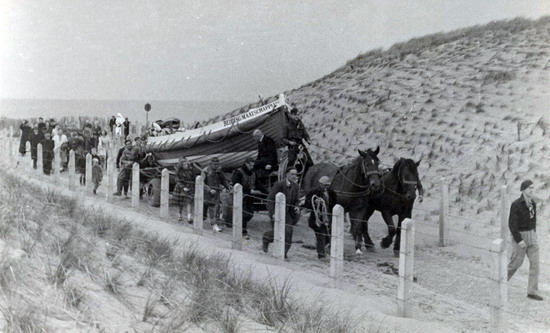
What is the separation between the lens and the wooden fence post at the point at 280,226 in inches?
413

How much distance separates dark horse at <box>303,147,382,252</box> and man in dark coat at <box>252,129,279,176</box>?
7.20 ft

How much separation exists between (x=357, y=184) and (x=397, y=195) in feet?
2.77

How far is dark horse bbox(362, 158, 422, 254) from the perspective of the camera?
11656 millimetres

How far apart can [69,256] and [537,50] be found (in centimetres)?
2663

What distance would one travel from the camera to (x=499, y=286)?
6.73 m

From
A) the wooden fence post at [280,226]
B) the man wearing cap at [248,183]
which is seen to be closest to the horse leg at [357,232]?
the wooden fence post at [280,226]

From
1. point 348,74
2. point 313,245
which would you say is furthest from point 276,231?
point 348,74

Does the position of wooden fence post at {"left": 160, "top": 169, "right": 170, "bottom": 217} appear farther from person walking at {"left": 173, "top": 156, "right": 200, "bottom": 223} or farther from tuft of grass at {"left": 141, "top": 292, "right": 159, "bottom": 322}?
tuft of grass at {"left": 141, "top": 292, "right": 159, "bottom": 322}

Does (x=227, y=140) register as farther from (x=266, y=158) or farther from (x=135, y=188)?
(x=135, y=188)

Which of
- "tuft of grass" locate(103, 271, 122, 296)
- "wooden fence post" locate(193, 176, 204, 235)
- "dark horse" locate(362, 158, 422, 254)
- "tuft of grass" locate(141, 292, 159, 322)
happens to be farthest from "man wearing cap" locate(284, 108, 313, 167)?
"tuft of grass" locate(141, 292, 159, 322)

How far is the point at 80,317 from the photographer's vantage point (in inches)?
183

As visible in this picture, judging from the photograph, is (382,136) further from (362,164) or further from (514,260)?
(514,260)

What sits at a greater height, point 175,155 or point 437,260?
point 175,155

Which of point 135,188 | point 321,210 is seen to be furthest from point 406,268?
point 135,188
